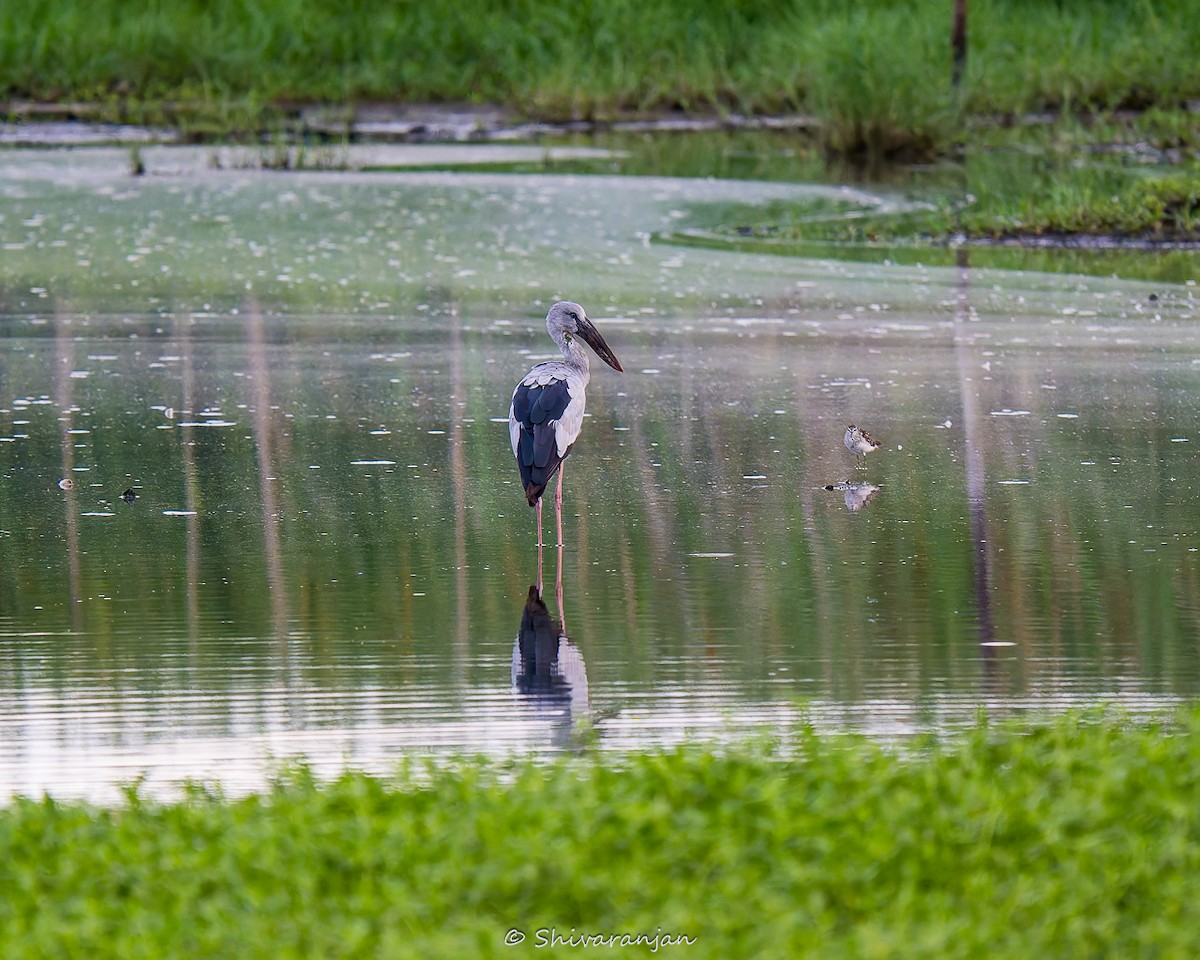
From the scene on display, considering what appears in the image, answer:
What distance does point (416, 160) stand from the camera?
27.2 m

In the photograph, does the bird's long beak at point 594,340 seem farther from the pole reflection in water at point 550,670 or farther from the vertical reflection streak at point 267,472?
the pole reflection in water at point 550,670

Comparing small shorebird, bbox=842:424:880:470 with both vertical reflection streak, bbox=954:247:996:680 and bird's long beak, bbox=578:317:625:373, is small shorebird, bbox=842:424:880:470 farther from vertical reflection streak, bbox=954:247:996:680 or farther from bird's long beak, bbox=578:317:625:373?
bird's long beak, bbox=578:317:625:373

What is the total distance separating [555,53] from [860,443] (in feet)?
89.7

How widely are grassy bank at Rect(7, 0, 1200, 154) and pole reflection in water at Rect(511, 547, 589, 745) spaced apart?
820 inches

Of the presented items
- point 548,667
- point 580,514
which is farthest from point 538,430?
point 548,667

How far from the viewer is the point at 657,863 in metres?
4.79

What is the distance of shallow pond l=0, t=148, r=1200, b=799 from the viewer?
6.56m

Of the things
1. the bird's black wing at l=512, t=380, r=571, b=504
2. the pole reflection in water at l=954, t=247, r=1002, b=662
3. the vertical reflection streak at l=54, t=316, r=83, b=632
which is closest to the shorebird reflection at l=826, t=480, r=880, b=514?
the pole reflection in water at l=954, t=247, r=1002, b=662

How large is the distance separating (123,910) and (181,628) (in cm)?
281

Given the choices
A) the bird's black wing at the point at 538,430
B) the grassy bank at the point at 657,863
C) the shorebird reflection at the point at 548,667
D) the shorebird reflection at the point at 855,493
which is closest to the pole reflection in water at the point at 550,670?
the shorebird reflection at the point at 548,667

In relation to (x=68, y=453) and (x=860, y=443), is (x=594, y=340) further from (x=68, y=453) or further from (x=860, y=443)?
(x=68, y=453)

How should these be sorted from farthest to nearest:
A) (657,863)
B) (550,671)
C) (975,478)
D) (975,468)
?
(975,468) < (975,478) < (550,671) < (657,863)

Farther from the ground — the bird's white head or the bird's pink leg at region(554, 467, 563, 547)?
the bird's white head

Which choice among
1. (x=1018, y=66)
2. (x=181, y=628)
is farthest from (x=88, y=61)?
(x=181, y=628)
